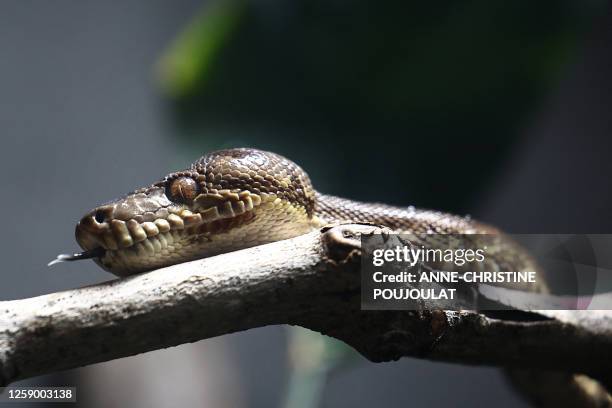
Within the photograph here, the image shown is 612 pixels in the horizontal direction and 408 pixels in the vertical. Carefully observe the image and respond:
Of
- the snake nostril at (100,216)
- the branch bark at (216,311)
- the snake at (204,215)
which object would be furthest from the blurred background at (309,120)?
the branch bark at (216,311)

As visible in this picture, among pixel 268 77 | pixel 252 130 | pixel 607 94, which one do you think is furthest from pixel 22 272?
pixel 607 94

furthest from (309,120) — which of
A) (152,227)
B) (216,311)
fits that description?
(216,311)

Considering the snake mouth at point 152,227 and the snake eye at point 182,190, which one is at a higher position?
the snake eye at point 182,190

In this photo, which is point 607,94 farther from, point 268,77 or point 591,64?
point 268,77

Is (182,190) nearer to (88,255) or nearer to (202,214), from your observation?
(202,214)

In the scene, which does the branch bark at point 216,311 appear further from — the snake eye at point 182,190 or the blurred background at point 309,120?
the blurred background at point 309,120
